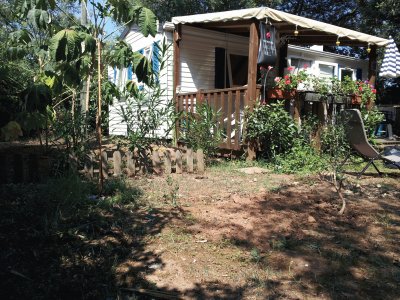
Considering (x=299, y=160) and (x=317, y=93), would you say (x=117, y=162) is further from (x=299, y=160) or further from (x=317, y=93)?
(x=317, y=93)

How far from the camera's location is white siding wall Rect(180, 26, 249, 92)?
959 centimetres

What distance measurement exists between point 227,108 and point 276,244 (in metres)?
5.23

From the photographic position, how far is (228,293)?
2.49 m

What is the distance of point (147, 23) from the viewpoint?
395cm

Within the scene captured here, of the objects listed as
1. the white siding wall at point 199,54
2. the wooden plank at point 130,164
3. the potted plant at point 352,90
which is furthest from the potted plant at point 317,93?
the wooden plank at point 130,164

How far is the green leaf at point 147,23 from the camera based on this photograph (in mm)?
3938

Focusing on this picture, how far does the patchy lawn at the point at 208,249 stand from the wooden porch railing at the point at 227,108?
2.90 metres

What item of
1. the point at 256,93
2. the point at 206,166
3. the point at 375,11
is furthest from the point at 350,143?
the point at 375,11

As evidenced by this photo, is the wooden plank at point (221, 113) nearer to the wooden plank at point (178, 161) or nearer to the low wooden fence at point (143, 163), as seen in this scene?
the low wooden fence at point (143, 163)

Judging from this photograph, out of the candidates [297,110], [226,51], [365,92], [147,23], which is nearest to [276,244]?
[147,23]

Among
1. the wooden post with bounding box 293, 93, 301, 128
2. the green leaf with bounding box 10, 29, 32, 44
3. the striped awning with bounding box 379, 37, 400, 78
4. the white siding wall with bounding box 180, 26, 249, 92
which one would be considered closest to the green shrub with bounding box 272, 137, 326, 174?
the wooden post with bounding box 293, 93, 301, 128

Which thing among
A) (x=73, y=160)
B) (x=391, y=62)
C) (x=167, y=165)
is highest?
(x=391, y=62)

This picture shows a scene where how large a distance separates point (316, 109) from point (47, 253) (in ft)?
22.7

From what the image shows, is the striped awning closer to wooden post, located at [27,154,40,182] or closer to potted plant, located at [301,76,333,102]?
potted plant, located at [301,76,333,102]
